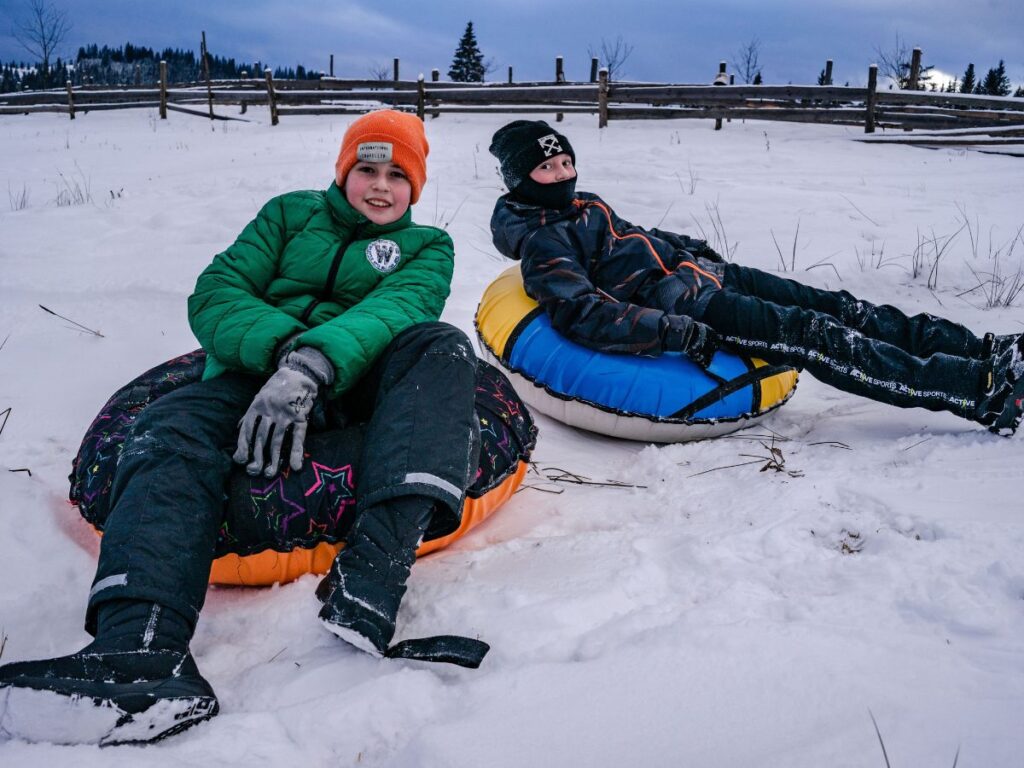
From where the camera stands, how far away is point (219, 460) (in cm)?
179

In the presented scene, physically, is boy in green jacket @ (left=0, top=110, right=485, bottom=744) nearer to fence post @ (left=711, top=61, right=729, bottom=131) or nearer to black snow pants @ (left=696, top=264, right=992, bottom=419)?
black snow pants @ (left=696, top=264, right=992, bottom=419)

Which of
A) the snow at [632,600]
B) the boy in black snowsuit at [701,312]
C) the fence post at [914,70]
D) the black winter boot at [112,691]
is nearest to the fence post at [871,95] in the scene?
the fence post at [914,70]

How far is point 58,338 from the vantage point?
352 cm

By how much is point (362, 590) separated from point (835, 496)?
4.55 ft

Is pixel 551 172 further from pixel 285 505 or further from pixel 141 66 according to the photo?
pixel 141 66

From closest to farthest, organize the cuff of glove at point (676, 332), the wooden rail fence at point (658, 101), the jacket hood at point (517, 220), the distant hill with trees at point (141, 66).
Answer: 1. the cuff of glove at point (676, 332)
2. the jacket hood at point (517, 220)
3. the wooden rail fence at point (658, 101)
4. the distant hill with trees at point (141, 66)

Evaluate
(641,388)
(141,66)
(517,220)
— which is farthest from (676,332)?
(141,66)

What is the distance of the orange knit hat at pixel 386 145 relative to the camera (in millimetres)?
2484

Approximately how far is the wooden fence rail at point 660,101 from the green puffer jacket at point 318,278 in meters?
12.3

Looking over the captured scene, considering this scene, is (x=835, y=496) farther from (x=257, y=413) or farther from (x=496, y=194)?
(x=496, y=194)

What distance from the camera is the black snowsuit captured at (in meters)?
2.69

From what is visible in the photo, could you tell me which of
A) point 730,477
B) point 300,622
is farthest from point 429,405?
point 730,477

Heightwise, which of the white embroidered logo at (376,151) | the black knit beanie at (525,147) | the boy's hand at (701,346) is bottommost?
the boy's hand at (701,346)

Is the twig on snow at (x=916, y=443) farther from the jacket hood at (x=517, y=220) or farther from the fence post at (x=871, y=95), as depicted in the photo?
the fence post at (x=871, y=95)
